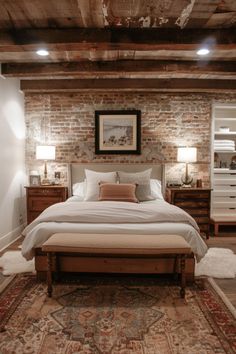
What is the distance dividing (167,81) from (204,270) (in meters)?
3.15

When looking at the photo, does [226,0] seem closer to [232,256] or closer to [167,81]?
[167,81]

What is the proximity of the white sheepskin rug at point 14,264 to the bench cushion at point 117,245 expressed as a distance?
0.94 metres

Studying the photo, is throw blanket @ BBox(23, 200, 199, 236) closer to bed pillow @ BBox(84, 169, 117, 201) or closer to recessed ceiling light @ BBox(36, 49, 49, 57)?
bed pillow @ BBox(84, 169, 117, 201)

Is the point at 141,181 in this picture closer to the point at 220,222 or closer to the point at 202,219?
the point at 202,219

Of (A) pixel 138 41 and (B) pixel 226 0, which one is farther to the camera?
(A) pixel 138 41

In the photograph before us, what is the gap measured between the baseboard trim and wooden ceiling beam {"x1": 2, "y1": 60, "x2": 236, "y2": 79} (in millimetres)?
2460

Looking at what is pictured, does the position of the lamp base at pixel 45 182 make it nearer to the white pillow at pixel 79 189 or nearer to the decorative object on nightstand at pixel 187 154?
the white pillow at pixel 79 189

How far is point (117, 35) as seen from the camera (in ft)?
10.5

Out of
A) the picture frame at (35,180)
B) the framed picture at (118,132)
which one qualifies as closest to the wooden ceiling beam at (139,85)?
the framed picture at (118,132)

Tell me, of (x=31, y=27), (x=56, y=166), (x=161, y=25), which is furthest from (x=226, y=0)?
(x=56, y=166)

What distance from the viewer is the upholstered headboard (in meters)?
5.70

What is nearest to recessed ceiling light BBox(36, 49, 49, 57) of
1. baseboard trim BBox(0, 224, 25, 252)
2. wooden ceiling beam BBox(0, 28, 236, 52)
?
wooden ceiling beam BBox(0, 28, 236, 52)

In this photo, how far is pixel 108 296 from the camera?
118 inches

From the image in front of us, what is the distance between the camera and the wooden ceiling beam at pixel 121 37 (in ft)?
10.4
